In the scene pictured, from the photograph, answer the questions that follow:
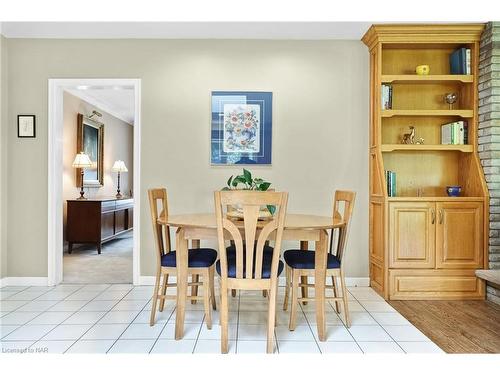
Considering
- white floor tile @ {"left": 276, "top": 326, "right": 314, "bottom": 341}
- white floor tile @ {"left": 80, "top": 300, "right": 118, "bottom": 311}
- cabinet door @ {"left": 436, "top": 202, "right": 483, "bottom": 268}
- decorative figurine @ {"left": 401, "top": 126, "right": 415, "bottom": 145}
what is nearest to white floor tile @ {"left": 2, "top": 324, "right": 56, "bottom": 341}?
white floor tile @ {"left": 80, "top": 300, "right": 118, "bottom": 311}

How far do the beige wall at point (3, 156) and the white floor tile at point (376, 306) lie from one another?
3474 mm

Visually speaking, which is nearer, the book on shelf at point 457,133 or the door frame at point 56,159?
the book on shelf at point 457,133

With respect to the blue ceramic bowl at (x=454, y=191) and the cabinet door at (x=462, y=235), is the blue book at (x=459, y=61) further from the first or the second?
the cabinet door at (x=462, y=235)

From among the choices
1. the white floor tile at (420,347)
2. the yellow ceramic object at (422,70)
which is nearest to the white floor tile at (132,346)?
the white floor tile at (420,347)

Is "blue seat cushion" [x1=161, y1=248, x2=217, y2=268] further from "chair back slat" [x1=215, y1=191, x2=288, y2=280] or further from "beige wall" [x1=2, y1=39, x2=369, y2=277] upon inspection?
"beige wall" [x1=2, y1=39, x2=369, y2=277]

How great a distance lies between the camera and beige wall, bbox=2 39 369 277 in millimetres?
3848

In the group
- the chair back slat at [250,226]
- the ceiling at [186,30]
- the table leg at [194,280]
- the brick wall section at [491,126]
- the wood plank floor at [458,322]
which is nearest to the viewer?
the chair back slat at [250,226]

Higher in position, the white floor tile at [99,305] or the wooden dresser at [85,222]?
the wooden dresser at [85,222]

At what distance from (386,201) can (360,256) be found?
0.72 meters

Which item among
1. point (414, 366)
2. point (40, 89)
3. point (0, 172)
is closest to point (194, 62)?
point (40, 89)

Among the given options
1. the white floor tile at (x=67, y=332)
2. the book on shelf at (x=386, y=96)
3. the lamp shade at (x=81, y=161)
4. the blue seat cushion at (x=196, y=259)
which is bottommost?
the white floor tile at (x=67, y=332)

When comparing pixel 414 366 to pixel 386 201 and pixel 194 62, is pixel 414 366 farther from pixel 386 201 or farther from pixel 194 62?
pixel 194 62

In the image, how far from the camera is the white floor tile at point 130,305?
3100mm
